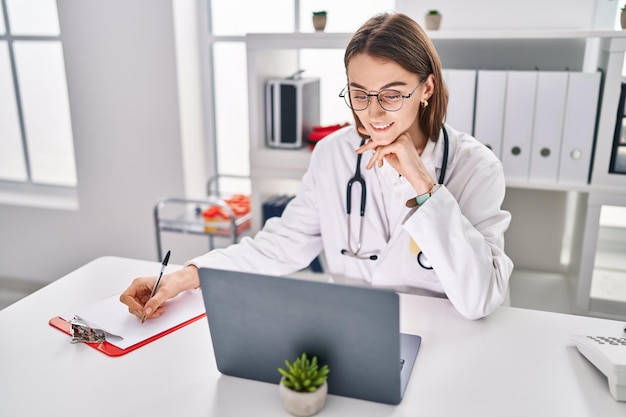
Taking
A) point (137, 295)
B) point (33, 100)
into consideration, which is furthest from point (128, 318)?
point (33, 100)

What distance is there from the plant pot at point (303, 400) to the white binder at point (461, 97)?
1.35 m

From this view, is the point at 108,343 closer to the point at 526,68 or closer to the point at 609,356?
the point at 609,356

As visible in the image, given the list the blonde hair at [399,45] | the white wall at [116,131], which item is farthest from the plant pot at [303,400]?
the white wall at [116,131]

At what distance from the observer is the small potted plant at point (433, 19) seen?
2078 millimetres

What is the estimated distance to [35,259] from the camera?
3195 mm

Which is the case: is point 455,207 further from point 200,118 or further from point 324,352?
point 200,118

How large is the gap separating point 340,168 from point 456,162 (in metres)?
0.31

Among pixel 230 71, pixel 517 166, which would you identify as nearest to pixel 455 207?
pixel 517 166

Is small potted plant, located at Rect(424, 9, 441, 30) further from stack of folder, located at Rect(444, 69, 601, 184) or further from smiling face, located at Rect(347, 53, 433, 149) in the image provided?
smiling face, located at Rect(347, 53, 433, 149)

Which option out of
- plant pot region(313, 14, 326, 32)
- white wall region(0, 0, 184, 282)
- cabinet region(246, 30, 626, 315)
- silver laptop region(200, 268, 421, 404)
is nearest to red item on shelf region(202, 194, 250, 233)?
cabinet region(246, 30, 626, 315)

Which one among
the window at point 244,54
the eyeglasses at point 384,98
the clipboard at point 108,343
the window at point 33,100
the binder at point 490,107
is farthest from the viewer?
the window at point 33,100

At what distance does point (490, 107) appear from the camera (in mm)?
1992

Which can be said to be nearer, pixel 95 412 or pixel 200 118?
pixel 95 412

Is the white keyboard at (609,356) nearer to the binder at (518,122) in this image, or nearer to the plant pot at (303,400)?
the plant pot at (303,400)
